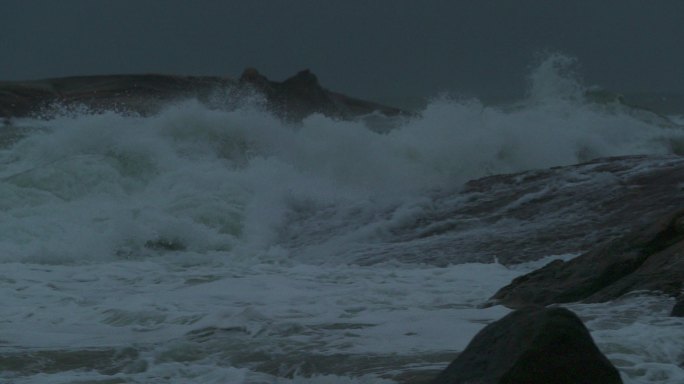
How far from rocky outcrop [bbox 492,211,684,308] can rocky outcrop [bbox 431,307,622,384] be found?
6.72 feet

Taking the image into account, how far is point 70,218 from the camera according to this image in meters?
10.2

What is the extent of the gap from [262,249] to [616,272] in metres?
4.02

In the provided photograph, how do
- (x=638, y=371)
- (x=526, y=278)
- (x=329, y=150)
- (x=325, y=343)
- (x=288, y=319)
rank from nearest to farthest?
(x=638, y=371)
(x=325, y=343)
(x=288, y=319)
(x=526, y=278)
(x=329, y=150)

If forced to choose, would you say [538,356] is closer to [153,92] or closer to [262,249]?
[262,249]

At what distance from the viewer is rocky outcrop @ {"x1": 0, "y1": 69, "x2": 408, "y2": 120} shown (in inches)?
845

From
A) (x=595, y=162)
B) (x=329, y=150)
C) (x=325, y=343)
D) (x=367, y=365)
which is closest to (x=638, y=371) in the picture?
(x=367, y=365)

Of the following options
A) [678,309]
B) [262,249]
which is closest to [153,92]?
[262,249]

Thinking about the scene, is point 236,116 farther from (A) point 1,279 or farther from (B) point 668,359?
(B) point 668,359

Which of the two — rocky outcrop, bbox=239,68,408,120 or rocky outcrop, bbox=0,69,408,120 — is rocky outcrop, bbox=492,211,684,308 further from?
rocky outcrop, bbox=239,68,408,120

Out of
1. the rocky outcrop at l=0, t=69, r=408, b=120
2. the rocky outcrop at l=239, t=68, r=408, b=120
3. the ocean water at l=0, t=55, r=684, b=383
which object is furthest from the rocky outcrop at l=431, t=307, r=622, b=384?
the rocky outcrop at l=239, t=68, r=408, b=120

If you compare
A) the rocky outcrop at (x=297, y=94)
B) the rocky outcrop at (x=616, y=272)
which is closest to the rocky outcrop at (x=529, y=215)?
the rocky outcrop at (x=616, y=272)

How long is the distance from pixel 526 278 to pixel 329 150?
7.31m

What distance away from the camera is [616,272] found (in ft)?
18.9

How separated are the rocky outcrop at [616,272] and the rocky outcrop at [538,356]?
80.7 inches
